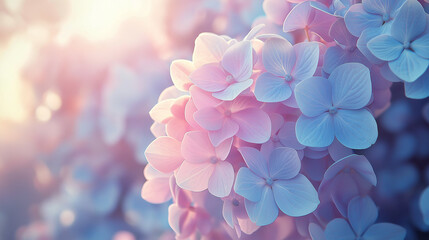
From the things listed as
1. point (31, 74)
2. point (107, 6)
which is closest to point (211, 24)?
point (107, 6)

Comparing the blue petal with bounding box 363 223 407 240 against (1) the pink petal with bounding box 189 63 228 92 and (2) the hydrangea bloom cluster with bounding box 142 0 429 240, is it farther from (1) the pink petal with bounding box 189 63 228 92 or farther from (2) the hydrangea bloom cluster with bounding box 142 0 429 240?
(1) the pink petal with bounding box 189 63 228 92

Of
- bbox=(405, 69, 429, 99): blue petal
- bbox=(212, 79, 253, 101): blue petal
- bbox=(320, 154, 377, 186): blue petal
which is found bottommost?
bbox=(320, 154, 377, 186): blue petal

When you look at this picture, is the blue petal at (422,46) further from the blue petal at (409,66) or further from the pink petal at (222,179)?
the pink petal at (222,179)

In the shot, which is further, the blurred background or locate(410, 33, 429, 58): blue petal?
the blurred background

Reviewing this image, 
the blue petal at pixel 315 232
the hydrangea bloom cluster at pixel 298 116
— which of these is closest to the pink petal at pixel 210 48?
the hydrangea bloom cluster at pixel 298 116

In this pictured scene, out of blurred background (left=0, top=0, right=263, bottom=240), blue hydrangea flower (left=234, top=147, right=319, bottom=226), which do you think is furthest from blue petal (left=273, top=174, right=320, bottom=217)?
blurred background (left=0, top=0, right=263, bottom=240)

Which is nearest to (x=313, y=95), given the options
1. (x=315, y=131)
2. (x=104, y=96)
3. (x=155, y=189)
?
(x=315, y=131)

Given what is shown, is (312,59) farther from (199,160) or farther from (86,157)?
(86,157)
